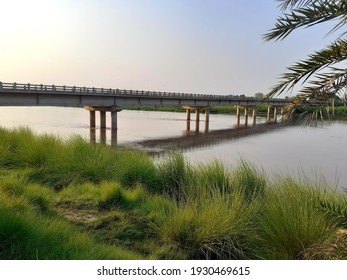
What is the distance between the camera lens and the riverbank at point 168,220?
3611 millimetres

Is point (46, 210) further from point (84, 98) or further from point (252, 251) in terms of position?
point (84, 98)

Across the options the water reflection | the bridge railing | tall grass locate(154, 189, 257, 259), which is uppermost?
the bridge railing

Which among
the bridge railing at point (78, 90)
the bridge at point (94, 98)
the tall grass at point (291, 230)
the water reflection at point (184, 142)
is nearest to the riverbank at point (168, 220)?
the tall grass at point (291, 230)

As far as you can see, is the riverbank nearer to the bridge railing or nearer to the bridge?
the bridge

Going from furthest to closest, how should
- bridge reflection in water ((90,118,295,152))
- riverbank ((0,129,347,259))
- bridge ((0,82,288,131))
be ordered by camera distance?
bridge ((0,82,288,131))
bridge reflection in water ((90,118,295,152))
riverbank ((0,129,347,259))

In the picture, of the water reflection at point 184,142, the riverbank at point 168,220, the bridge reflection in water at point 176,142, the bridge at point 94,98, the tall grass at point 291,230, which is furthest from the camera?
A: the bridge at point 94,98

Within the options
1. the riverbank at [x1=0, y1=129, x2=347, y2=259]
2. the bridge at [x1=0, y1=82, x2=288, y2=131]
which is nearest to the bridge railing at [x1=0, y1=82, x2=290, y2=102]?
the bridge at [x1=0, y1=82, x2=288, y2=131]

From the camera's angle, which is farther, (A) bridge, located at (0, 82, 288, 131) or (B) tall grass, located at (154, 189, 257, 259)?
(A) bridge, located at (0, 82, 288, 131)

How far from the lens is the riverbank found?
11.8 ft

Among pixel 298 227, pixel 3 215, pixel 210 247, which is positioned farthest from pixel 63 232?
pixel 298 227

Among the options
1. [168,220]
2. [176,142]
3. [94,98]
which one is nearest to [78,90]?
[94,98]

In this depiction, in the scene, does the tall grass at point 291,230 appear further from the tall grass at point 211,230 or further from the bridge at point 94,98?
the bridge at point 94,98

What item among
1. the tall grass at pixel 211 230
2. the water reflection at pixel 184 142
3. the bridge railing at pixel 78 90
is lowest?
the water reflection at pixel 184 142

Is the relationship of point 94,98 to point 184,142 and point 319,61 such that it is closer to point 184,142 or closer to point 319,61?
point 184,142
